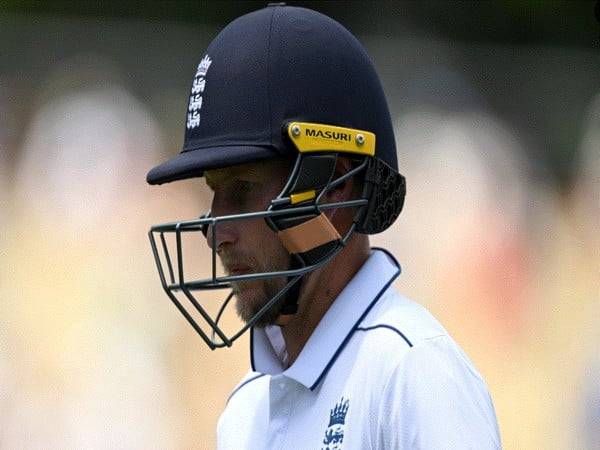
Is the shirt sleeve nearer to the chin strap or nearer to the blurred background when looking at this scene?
the chin strap

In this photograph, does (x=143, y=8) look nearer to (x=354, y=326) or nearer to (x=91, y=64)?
(x=91, y=64)

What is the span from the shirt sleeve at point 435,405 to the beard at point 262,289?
0.86 ft

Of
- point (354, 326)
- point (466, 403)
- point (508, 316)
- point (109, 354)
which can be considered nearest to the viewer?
point (466, 403)

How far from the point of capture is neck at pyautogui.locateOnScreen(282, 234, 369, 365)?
5.53 ft

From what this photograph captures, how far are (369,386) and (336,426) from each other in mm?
77

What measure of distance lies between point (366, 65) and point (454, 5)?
1.91m

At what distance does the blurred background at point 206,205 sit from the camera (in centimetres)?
327

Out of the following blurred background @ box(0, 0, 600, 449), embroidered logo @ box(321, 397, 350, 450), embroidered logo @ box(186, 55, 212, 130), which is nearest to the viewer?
embroidered logo @ box(321, 397, 350, 450)

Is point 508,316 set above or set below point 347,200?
below

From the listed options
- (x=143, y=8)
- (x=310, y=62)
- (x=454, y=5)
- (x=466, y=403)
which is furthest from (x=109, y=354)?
(x=466, y=403)

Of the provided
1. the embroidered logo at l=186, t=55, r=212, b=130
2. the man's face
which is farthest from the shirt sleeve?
the embroidered logo at l=186, t=55, r=212, b=130

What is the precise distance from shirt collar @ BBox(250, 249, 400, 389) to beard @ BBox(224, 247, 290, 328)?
0.24 ft

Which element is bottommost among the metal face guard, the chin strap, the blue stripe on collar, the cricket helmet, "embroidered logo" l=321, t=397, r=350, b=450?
"embroidered logo" l=321, t=397, r=350, b=450

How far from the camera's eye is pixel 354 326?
5.31ft
